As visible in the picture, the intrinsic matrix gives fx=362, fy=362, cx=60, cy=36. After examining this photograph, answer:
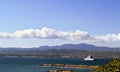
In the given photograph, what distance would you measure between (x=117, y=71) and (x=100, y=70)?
3.07 m

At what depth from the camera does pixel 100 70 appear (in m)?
53.4

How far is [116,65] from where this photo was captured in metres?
52.4

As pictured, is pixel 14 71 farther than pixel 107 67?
Yes

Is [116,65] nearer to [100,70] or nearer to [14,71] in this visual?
[100,70]

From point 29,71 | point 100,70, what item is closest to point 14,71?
point 29,71

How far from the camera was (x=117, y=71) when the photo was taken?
168ft

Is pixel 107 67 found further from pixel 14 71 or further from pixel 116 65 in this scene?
pixel 14 71

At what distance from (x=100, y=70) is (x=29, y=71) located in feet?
326

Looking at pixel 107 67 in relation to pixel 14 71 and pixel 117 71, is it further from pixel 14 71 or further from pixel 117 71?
pixel 14 71

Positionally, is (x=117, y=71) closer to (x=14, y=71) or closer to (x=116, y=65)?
(x=116, y=65)

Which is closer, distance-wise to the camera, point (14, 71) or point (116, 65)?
point (116, 65)

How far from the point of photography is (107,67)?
5316 centimetres

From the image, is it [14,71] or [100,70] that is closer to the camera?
[100,70]

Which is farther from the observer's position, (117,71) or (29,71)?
(29,71)
